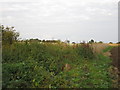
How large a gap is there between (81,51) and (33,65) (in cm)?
426

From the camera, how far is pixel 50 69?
8227mm

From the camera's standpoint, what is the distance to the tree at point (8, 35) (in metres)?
10.5

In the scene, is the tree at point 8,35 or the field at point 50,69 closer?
the field at point 50,69

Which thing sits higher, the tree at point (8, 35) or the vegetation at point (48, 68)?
the tree at point (8, 35)

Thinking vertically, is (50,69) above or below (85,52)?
below

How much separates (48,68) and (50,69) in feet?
0.68

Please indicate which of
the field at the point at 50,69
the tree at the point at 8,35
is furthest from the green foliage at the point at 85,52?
the tree at the point at 8,35

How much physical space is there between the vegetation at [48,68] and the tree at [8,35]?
338 mm

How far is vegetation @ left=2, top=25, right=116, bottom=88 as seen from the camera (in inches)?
260

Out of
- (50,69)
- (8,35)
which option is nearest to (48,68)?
(50,69)

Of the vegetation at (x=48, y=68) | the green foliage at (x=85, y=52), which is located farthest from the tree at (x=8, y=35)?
the green foliage at (x=85, y=52)

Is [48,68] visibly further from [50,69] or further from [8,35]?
[8,35]

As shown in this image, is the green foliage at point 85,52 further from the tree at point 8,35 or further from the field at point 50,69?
the tree at point 8,35

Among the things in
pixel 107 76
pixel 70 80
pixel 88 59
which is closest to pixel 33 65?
pixel 70 80
